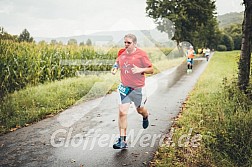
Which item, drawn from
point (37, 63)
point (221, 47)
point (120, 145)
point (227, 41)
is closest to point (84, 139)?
point (120, 145)

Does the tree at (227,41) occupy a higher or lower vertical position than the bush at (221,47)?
higher

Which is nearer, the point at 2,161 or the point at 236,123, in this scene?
the point at 2,161

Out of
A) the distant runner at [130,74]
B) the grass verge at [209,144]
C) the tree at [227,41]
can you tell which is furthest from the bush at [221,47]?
the distant runner at [130,74]

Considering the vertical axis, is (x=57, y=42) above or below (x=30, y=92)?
above

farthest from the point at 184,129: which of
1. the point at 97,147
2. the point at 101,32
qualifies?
the point at 101,32

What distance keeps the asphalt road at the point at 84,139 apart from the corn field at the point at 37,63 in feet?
12.6

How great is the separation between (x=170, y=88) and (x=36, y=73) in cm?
604

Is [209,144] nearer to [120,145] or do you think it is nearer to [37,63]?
[120,145]

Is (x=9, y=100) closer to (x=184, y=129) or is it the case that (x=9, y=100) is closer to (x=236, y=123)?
(x=184, y=129)

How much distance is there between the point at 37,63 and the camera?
1206 cm

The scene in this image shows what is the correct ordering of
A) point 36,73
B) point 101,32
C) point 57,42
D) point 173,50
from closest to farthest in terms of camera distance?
point 36,73
point 57,42
point 101,32
point 173,50

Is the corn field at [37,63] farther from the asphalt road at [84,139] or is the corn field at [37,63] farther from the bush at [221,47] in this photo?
the bush at [221,47]

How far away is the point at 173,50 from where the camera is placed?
45.3 m

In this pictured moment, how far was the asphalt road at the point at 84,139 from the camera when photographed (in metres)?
4.57
